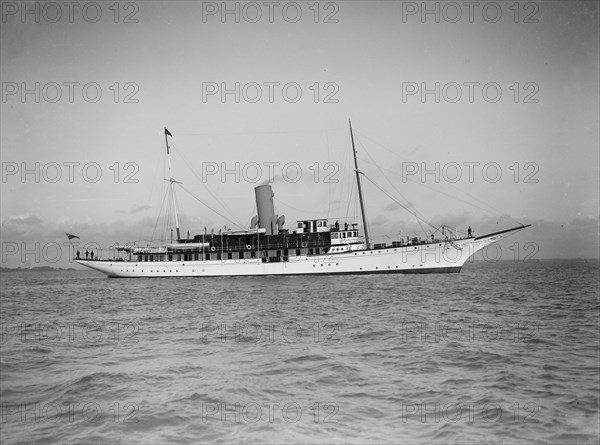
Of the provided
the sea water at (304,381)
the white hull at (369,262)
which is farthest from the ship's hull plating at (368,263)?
the sea water at (304,381)

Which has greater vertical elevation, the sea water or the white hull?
the white hull

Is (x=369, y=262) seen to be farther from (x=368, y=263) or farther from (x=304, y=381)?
(x=304, y=381)

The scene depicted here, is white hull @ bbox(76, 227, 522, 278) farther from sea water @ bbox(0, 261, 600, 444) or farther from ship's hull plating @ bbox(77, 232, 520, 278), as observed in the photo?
sea water @ bbox(0, 261, 600, 444)

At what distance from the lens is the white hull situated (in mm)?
46531

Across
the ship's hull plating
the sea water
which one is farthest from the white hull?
the sea water

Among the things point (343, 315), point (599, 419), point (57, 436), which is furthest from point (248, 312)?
point (599, 419)

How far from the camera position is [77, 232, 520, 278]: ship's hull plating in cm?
4653

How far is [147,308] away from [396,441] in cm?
1876

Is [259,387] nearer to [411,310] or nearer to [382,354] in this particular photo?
[382,354]

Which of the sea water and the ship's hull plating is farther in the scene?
the ship's hull plating

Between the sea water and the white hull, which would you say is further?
the white hull

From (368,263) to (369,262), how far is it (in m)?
0.15

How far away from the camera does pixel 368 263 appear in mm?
46688

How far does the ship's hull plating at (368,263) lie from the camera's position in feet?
153
